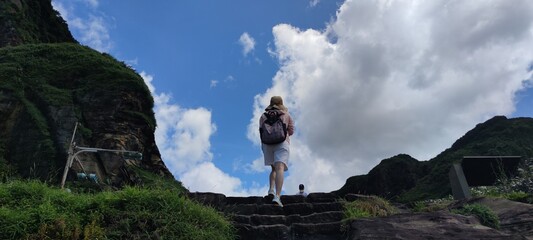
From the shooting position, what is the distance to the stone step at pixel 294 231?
19.2 ft

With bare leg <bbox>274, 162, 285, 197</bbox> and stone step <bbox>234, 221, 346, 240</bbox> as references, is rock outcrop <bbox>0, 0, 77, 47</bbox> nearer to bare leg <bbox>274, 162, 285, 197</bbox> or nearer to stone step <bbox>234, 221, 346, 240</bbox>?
bare leg <bbox>274, 162, 285, 197</bbox>

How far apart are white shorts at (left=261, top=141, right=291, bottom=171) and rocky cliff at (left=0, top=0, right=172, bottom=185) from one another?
824cm

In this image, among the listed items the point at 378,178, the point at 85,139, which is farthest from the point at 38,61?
the point at 378,178

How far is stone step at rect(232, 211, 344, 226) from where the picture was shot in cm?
644

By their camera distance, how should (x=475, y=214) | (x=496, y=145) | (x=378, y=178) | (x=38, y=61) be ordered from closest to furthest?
(x=475, y=214) < (x=38, y=61) < (x=496, y=145) < (x=378, y=178)

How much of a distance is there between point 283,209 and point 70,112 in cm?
1142

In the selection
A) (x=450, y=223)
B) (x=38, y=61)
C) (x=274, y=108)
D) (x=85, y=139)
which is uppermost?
(x=38, y=61)

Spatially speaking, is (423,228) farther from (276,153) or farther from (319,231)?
(276,153)

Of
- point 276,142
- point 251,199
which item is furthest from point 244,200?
point 276,142

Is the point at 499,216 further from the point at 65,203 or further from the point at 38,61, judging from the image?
the point at 38,61

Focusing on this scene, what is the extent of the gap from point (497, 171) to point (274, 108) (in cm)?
442

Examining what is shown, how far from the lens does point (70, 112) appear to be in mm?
15859

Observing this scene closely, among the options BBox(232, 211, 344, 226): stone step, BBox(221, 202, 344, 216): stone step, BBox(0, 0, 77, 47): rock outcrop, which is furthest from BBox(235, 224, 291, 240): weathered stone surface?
BBox(0, 0, 77, 47): rock outcrop

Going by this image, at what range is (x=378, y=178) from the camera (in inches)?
1190
